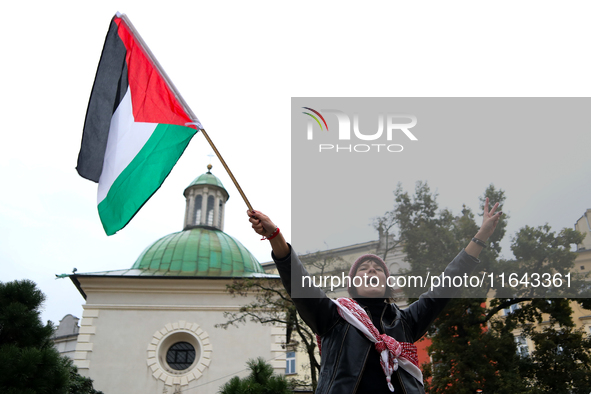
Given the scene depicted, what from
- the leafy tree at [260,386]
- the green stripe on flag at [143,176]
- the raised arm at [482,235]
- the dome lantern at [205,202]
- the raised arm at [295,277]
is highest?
the dome lantern at [205,202]

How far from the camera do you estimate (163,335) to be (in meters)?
20.1

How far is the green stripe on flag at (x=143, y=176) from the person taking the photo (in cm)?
473

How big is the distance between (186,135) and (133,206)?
0.82 metres

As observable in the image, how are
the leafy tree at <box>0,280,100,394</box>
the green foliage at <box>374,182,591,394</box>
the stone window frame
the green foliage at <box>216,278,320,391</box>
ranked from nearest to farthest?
1. the leafy tree at <box>0,280,100,394</box>
2. the green foliage at <box>374,182,591,394</box>
3. the green foliage at <box>216,278,320,391</box>
4. the stone window frame

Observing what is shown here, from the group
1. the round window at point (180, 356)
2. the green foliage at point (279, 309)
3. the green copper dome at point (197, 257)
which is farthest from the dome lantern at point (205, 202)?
the green foliage at point (279, 309)

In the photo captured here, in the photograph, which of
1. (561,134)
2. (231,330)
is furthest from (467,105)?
(231,330)

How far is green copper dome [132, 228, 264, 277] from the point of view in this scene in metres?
22.8

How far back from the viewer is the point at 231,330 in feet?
67.4

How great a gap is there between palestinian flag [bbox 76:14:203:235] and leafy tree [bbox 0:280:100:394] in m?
4.15

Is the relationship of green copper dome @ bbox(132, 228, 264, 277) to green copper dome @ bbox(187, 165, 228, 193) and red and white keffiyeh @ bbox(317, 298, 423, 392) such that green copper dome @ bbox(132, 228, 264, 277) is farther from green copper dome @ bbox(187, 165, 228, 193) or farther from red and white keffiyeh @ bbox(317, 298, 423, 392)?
red and white keffiyeh @ bbox(317, 298, 423, 392)

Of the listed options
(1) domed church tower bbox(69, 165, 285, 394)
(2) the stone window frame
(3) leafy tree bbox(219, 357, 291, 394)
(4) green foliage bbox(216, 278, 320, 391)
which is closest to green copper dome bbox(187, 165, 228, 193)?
(1) domed church tower bbox(69, 165, 285, 394)

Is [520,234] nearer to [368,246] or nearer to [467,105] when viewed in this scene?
[467,105]

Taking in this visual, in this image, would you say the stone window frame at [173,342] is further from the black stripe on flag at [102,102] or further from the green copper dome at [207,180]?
the black stripe on flag at [102,102]

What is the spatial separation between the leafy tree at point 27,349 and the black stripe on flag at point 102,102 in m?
4.25
